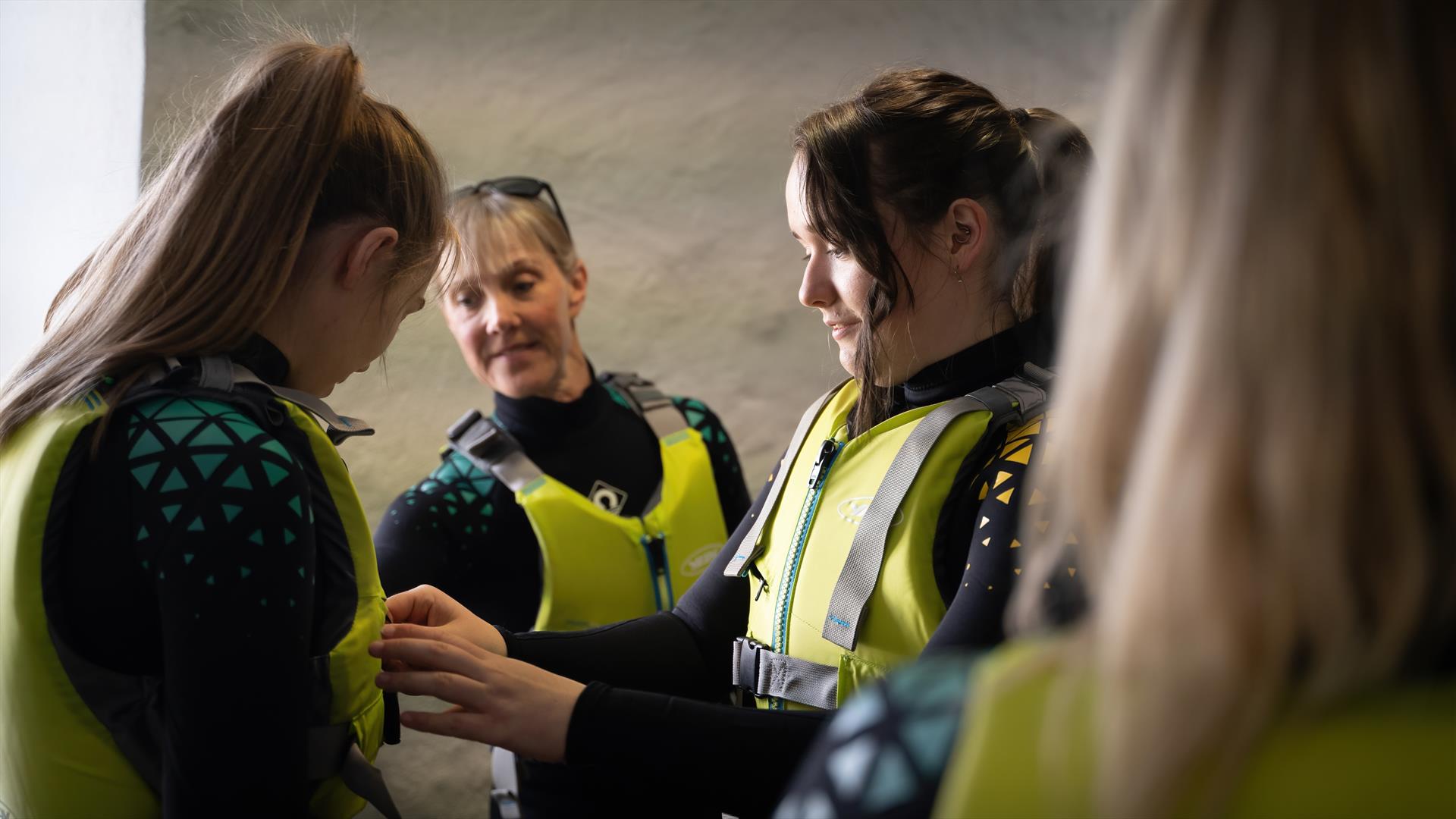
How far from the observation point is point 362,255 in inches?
41.9

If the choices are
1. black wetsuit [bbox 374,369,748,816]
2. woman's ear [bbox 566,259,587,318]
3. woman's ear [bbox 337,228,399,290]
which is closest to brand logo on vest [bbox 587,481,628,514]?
black wetsuit [bbox 374,369,748,816]

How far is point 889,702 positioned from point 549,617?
149cm

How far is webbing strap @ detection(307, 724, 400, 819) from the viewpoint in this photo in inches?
38.1

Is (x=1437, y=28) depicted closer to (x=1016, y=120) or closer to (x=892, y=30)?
(x=1016, y=120)

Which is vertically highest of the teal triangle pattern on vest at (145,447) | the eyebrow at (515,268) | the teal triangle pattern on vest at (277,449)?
the eyebrow at (515,268)

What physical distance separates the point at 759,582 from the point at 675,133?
1.57 metres

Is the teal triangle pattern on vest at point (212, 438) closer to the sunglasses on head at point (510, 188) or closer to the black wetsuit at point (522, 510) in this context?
the black wetsuit at point (522, 510)

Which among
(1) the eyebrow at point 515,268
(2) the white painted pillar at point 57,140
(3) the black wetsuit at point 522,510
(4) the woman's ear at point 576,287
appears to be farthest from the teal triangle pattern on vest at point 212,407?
(2) the white painted pillar at point 57,140

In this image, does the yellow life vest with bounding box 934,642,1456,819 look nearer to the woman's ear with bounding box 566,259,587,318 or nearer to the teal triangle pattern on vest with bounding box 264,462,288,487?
the teal triangle pattern on vest with bounding box 264,462,288,487

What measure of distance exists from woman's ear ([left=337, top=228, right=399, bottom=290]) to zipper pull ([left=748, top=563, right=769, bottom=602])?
57 cm

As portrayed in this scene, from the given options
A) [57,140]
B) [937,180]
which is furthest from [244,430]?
[57,140]

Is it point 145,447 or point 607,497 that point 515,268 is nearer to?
point 607,497

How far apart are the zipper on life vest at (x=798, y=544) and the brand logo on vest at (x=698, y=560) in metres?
0.75

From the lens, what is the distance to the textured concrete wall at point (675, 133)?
8.12 ft
